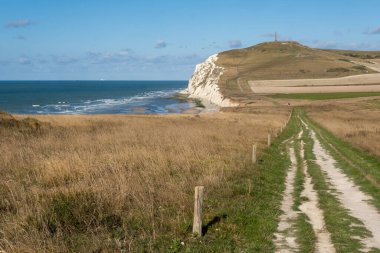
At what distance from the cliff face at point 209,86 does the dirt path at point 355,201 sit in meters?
82.1

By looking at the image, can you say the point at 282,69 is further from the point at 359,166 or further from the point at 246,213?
the point at 246,213

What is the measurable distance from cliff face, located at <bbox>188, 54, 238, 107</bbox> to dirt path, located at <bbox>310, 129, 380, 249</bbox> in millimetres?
82105

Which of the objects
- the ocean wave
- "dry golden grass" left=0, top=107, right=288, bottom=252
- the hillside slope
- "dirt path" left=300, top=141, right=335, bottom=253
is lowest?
the ocean wave

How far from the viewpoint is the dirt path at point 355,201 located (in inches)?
369

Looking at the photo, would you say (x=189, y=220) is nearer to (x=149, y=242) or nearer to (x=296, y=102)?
(x=149, y=242)

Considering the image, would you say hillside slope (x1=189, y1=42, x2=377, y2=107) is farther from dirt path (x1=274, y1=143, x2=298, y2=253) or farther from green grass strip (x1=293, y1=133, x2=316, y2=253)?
green grass strip (x1=293, y1=133, x2=316, y2=253)

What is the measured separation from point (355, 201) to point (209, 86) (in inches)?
5605

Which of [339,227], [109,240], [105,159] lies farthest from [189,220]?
[105,159]

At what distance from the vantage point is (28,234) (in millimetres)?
7809

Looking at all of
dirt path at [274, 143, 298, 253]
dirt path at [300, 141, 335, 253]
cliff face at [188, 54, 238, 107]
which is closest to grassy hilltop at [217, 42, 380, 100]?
cliff face at [188, 54, 238, 107]

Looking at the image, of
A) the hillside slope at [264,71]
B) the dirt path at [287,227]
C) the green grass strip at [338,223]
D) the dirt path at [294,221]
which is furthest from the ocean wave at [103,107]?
the dirt path at [287,227]

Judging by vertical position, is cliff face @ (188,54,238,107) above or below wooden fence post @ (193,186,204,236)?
above

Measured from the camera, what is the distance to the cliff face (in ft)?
389

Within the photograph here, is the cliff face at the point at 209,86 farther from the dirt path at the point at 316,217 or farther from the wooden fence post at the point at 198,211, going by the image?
the wooden fence post at the point at 198,211
